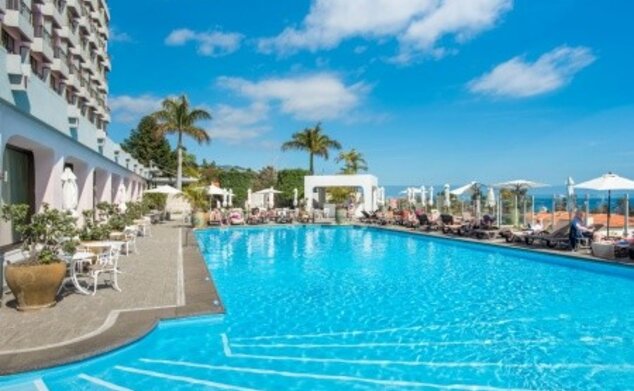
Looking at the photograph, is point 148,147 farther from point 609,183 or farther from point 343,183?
point 609,183

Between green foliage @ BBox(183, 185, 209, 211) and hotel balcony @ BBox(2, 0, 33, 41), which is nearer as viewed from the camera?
hotel balcony @ BBox(2, 0, 33, 41)

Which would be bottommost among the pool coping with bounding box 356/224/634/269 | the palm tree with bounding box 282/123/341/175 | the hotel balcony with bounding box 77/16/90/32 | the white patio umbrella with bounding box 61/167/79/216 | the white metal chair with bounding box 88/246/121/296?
the pool coping with bounding box 356/224/634/269

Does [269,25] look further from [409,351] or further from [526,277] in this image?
[409,351]

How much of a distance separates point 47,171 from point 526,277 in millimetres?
13086

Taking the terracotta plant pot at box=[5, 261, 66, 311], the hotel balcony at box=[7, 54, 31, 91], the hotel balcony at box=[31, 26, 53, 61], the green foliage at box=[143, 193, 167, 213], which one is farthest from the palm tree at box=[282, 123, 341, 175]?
the terracotta plant pot at box=[5, 261, 66, 311]

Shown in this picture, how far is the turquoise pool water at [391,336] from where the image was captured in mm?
5438

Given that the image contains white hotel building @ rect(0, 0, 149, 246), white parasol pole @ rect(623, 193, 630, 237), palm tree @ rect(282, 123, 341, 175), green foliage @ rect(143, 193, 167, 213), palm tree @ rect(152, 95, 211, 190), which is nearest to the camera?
white hotel building @ rect(0, 0, 149, 246)

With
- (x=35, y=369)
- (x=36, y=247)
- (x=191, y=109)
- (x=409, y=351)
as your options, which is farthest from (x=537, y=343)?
(x=191, y=109)

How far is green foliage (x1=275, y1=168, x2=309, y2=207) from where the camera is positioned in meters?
41.6

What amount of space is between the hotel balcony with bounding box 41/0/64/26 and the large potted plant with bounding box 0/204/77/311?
19856 millimetres

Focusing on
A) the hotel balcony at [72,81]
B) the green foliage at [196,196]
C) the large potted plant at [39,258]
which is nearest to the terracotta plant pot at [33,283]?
A: the large potted plant at [39,258]

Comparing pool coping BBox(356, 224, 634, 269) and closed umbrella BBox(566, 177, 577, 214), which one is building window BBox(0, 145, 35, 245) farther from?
closed umbrella BBox(566, 177, 577, 214)

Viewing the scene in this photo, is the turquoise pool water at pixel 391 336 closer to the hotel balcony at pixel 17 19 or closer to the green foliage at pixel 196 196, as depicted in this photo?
the hotel balcony at pixel 17 19

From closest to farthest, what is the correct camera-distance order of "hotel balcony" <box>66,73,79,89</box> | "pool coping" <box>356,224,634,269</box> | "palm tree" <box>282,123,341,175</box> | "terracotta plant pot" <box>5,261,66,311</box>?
"terracotta plant pot" <box>5,261,66,311</box> → "pool coping" <box>356,224,634,269</box> → "hotel balcony" <box>66,73,79,89</box> → "palm tree" <box>282,123,341,175</box>
